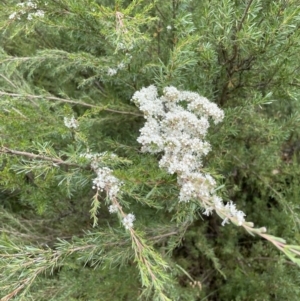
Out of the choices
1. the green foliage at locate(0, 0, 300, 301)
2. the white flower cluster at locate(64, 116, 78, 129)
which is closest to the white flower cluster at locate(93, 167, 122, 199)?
the green foliage at locate(0, 0, 300, 301)

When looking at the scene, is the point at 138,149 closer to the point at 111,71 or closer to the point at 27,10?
the point at 111,71

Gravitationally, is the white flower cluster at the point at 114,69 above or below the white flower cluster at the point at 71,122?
above

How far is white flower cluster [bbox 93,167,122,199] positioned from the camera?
53.9 inches

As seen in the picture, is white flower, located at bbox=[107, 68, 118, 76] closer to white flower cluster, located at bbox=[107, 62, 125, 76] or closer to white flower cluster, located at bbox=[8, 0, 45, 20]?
white flower cluster, located at bbox=[107, 62, 125, 76]

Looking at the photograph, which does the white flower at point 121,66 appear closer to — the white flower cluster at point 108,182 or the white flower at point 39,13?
the white flower at point 39,13

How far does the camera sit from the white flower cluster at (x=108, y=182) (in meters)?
1.37

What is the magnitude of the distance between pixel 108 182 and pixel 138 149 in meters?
0.55

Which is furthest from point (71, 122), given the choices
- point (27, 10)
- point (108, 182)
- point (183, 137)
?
point (27, 10)

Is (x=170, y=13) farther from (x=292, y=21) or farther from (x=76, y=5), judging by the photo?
(x=292, y=21)

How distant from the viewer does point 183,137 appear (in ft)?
4.79

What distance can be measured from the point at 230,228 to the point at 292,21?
159cm

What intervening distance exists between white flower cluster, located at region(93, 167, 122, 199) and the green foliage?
0.12ft

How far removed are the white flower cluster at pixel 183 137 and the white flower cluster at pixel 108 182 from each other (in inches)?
7.2

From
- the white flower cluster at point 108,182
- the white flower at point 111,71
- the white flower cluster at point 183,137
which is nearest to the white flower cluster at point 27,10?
the white flower at point 111,71
